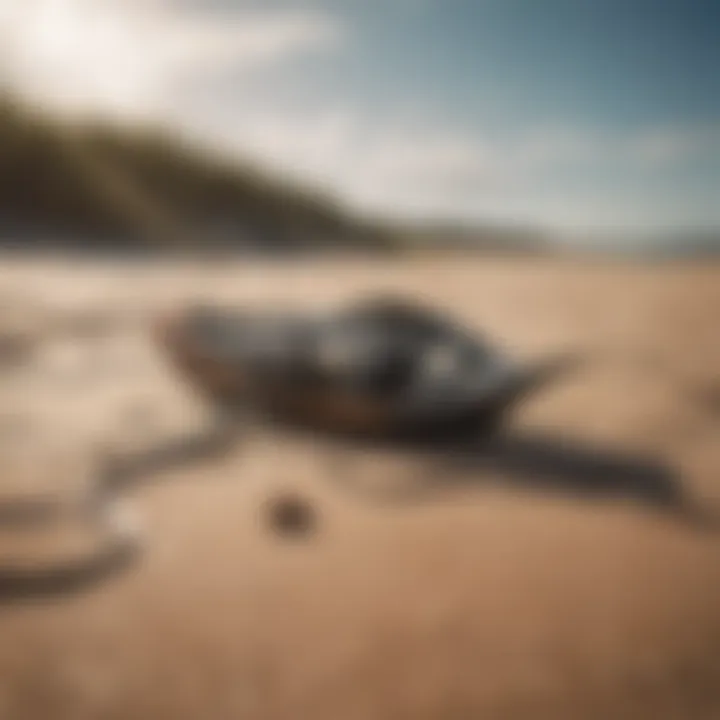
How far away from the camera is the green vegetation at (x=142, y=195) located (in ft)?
3.46

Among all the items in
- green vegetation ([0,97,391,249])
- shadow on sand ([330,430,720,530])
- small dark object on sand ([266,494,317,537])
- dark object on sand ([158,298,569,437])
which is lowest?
small dark object on sand ([266,494,317,537])

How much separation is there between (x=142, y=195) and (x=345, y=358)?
33cm

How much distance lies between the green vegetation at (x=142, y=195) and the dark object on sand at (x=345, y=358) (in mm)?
98

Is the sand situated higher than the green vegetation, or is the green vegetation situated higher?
the green vegetation

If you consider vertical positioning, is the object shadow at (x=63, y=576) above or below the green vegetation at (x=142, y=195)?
below

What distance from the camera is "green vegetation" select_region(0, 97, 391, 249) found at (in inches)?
41.5

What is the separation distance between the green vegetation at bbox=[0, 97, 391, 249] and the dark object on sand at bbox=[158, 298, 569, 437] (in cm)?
10

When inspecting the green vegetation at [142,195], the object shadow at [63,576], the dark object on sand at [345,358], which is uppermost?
the green vegetation at [142,195]

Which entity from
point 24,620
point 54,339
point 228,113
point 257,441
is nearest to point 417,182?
point 228,113

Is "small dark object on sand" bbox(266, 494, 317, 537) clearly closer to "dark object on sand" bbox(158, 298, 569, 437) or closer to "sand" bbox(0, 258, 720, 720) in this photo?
"sand" bbox(0, 258, 720, 720)

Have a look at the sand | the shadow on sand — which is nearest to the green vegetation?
the sand

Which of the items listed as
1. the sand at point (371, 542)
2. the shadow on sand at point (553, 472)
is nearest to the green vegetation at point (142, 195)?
the sand at point (371, 542)

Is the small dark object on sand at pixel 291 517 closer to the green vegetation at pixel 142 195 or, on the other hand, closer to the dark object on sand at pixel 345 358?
the dark object on sand at pixel 345 358

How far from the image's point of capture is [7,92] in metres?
1.04
